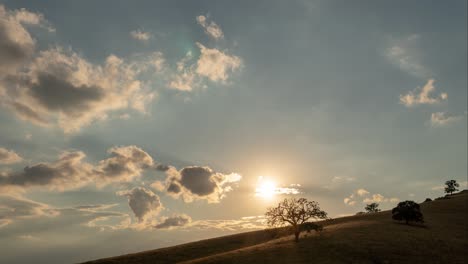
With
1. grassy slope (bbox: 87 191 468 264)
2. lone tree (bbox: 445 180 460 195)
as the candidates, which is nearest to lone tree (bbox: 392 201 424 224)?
grassy slope (bbox: 87 191 468 264)

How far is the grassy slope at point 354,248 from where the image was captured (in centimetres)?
5500

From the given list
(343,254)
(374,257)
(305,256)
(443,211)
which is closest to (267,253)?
(305,256)

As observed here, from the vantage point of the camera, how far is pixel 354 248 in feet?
192

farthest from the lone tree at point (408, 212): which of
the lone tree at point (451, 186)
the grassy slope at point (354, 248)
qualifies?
the lone tree at point (451, 186)

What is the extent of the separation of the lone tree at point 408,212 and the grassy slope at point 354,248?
2.68m

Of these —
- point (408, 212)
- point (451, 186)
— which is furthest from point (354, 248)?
point (451, 186)

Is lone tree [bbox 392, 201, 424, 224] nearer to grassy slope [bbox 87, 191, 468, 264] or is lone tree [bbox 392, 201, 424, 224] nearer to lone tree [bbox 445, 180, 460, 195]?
grassy slope [bbox 87, 191, 468, 264]

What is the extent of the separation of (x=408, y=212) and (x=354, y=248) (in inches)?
1306

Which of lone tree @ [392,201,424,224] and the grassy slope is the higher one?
lone tree @ [392,201,424,224]

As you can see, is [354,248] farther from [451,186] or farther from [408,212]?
[451,186]

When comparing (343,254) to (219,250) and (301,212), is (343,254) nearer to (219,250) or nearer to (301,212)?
(301,212)

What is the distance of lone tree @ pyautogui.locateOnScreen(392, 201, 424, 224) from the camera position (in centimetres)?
8362

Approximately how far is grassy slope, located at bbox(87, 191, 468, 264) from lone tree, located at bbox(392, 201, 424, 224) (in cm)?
268

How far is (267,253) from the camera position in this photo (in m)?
61.0
